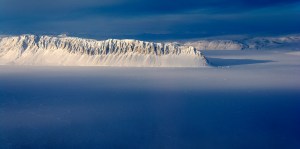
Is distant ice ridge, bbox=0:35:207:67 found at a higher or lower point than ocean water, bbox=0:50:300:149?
higher

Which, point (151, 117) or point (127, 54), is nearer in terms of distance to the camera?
point (151, 117)

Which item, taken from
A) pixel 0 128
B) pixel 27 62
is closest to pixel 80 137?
pixel 0 128

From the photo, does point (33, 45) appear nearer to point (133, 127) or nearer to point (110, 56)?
point (110, 56)

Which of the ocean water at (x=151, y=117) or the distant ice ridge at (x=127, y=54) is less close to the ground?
the distant ice ridge at (x=127, y=54)

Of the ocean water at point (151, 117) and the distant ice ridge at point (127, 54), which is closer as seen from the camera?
the ocean water at point (151, 117)

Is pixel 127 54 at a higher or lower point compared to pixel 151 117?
higher

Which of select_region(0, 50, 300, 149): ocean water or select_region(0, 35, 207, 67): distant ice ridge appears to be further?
select_region(0, 35, 207, 67): distant ice ridge

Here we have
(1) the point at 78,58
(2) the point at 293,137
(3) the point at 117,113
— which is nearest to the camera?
(2) the point at 293,137

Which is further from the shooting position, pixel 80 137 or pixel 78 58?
pixel 78 58
